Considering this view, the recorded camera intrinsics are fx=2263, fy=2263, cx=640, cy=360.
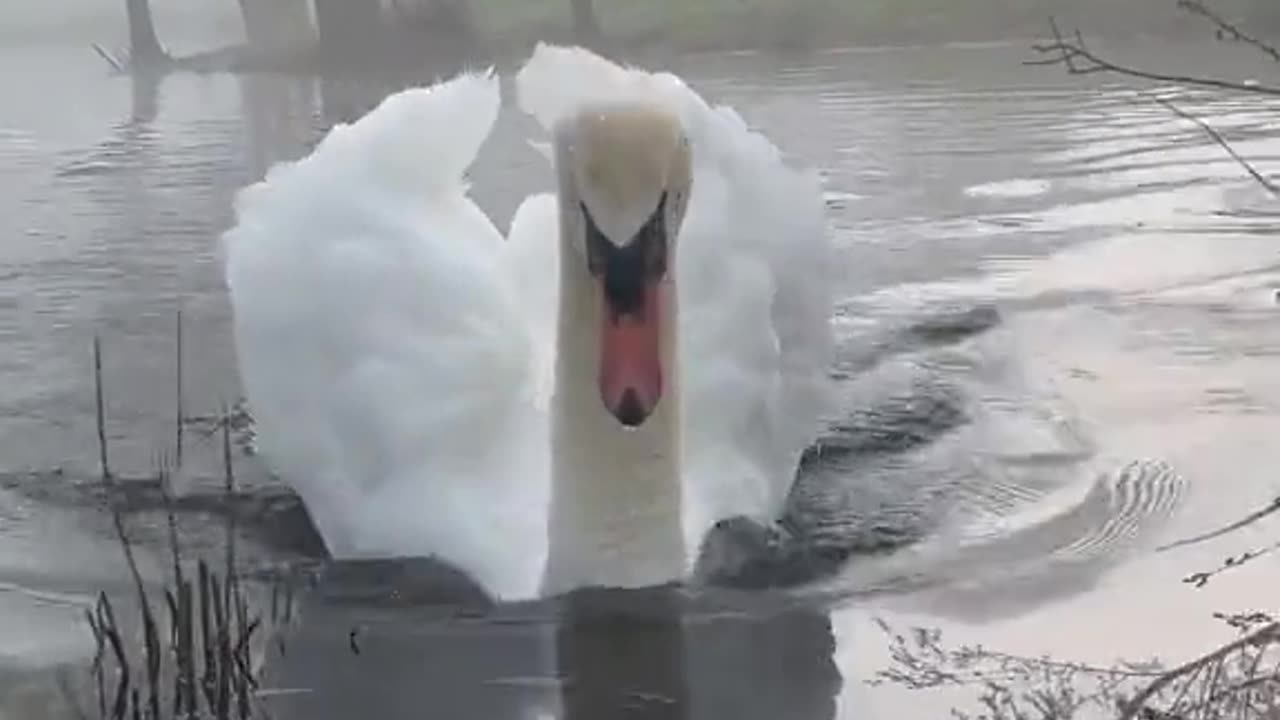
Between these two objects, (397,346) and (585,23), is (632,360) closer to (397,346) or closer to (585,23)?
(397,346)

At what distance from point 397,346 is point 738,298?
0.83 m

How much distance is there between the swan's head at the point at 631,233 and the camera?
404 cm

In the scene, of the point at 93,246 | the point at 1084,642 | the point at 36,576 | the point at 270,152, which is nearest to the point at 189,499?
the point at 36,576

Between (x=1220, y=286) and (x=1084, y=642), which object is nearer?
(x=1084, y=642)

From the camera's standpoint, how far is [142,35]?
54.2ft

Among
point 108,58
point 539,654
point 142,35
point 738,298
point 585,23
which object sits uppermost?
point 142,35

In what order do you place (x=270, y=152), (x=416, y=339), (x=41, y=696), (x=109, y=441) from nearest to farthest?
1. (x=41, y=696)
2. (x=416, y=339)
3. (x=109, y=441)
4. (x=270, y=152)

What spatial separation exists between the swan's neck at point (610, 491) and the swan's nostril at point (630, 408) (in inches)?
18.3

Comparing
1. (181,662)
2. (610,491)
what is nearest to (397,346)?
(610,491)

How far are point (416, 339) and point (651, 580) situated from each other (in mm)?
797

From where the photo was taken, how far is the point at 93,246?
8555mm

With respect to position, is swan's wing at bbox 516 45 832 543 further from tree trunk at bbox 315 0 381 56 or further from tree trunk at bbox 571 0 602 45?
tree trunk at bbox 315 0 381 56

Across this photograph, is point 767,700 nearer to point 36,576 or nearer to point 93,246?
point 36,576

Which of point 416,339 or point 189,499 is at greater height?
point 416,339
